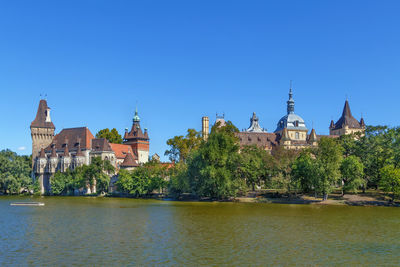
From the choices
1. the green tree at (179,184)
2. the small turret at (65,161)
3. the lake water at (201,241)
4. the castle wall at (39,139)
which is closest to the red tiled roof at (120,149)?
the small turret at (65,161)

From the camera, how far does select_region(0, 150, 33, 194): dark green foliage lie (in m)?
100

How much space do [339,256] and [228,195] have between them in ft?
149

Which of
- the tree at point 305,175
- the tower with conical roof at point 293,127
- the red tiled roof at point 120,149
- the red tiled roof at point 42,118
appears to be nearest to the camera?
the tree at point 305,175

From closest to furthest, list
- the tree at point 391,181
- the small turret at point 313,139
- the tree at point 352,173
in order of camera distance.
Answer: the tree at point 391,181
the tree at point 352,173
the small turret at point 313,139

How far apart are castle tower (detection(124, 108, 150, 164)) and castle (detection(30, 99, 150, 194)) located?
421cm

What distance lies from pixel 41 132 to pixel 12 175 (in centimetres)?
2126

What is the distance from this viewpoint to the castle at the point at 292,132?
13100cm

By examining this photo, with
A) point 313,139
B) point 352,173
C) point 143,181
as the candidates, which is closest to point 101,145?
point 143,181

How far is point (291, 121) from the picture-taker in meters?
142

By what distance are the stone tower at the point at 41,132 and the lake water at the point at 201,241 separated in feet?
270

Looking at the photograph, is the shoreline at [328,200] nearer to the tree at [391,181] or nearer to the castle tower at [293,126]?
the tree at [391,181]

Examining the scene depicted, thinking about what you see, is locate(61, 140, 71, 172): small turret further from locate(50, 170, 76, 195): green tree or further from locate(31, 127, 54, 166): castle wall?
locate(31, 127, 54, 166): castle wall

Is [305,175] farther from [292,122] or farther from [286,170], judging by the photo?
[292,122]

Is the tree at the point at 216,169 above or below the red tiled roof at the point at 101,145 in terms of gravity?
below
